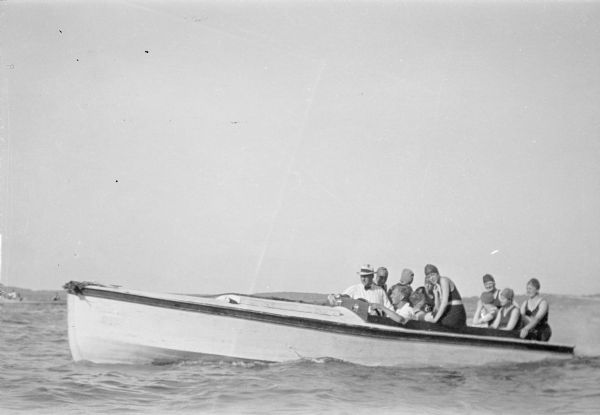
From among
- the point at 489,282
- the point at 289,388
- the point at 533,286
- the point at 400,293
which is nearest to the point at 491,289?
the point at 489,282

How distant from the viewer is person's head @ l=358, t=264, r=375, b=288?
33.7 feet

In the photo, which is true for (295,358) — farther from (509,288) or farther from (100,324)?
(509,288)

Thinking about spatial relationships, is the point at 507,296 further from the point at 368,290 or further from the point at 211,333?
the point at 211,333

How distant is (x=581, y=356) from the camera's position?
11.6 meters

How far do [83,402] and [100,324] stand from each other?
1672 millimetres

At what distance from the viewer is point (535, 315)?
10.2 metres

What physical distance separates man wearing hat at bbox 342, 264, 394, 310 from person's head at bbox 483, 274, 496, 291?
5.12ft

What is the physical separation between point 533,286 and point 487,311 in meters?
0.81

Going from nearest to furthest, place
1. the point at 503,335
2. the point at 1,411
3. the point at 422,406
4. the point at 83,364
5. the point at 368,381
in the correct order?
the point at 1,411
the point at 422,406
the point at 368,381
the point at 83,364
the point at 503,335

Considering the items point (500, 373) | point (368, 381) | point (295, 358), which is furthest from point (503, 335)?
point (295, 358)

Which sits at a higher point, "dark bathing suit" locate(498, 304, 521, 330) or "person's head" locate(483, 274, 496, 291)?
"person's head" locate(483, 274, 496, 291)

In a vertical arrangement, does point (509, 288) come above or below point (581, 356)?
above

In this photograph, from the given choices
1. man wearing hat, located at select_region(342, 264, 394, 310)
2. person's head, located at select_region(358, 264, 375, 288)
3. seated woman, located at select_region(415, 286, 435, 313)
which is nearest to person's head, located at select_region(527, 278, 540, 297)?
seated woman, located at select_region(415, 286, 435, 313)

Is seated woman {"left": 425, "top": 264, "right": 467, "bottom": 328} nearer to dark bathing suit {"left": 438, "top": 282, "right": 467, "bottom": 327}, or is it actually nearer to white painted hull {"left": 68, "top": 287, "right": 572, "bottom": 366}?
dark bathing suit {"left": 438, "top": 282, "right": 467, "bottom": 327}
